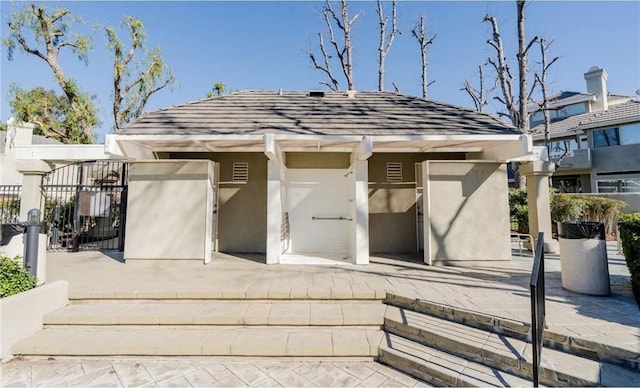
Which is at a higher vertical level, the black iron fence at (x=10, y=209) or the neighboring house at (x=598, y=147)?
the neighboring house at (x=598, y=147)

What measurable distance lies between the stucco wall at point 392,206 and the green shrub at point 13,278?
6.67 meters

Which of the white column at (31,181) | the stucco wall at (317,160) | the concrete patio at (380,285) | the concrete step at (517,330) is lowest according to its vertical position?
the concrete step at (517,330)

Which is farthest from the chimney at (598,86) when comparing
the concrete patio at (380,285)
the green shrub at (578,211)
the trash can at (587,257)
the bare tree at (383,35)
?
the trash can at (587,257)

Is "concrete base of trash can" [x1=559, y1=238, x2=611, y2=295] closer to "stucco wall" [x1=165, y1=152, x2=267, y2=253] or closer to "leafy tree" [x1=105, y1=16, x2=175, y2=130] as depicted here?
"stucco wall" [x1=165, y1=152, x2=267, y2=253]

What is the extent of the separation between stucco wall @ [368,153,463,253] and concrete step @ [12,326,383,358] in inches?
161

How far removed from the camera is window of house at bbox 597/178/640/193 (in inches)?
643

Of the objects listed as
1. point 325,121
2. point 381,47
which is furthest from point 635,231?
point 381,47

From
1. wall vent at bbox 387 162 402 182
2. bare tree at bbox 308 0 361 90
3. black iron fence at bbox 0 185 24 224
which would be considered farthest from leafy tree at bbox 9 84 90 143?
wall vent at bbox 387 162 402 182

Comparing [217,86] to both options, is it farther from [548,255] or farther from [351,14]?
[548,255]

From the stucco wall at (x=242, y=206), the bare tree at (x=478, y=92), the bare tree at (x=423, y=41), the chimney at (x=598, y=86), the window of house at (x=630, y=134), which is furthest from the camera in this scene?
the chimney at (x=598, y=86)

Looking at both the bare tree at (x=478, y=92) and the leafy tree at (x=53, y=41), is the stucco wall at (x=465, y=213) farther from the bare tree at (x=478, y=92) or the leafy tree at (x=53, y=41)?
the leafy tree at (x=53, y=41)

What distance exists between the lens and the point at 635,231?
3906 mm

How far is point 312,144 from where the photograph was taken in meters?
6.52

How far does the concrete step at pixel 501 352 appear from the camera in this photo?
2434 mm
